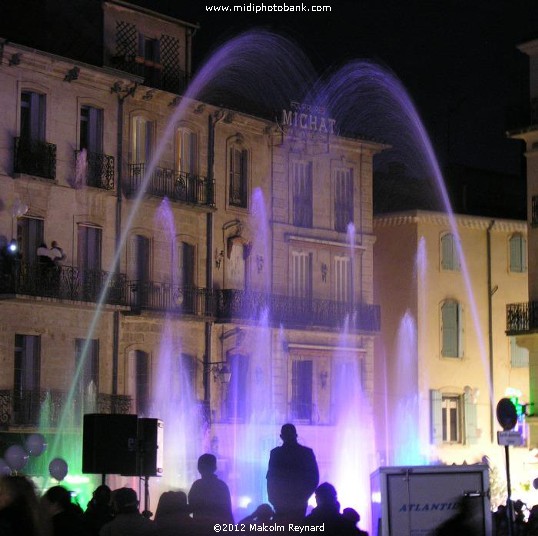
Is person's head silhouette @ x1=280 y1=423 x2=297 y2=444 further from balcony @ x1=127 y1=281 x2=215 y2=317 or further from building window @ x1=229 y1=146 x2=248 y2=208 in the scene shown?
building window @ x1=229 y1=146 x2=248 y2=208

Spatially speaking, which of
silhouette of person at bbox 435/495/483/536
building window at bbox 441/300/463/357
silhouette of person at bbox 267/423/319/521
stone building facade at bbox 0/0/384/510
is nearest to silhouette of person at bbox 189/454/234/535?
silhouette of person at bbox 267/423/319/521

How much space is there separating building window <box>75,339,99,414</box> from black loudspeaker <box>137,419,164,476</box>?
20.8 metres

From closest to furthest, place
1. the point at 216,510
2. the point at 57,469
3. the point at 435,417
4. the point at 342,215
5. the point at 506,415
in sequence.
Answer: the point at 216,510 → the point at 506,415 → the point at 57,469 → the point at 342,215 → the point at 435,417

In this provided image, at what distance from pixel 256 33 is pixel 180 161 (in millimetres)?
4716

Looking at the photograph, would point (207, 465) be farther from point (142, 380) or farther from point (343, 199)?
point (343, 199)

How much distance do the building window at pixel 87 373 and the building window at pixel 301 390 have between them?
851 cm

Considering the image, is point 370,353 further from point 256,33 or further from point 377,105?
point 256,33

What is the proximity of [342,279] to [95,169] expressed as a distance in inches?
464

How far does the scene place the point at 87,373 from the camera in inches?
1743

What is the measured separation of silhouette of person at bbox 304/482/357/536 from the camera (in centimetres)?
1600

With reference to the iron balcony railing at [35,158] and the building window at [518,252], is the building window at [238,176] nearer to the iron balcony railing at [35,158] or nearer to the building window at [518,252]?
the iron balcony railing at [35,158]

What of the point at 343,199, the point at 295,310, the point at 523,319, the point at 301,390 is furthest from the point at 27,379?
the point at 343,199

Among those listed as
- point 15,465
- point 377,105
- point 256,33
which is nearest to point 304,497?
point 15,465

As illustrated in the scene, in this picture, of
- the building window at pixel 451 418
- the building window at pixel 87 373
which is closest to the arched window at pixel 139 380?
the building window at pixel 87 373
